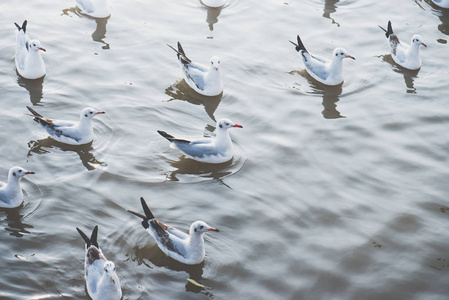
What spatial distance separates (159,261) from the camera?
8539 millimetres

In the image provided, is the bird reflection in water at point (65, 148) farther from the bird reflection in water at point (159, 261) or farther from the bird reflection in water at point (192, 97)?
the bird reflection in water at point (192, 97)

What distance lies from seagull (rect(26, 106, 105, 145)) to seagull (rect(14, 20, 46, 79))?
1.91 meters

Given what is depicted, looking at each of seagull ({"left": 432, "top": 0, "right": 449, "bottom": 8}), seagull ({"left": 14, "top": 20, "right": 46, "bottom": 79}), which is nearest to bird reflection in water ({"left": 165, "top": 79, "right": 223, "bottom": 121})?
seagull ({"left": 14, "top": 20, "right": 46, "bottom": 79})

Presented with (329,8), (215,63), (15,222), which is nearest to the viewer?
(15,222)

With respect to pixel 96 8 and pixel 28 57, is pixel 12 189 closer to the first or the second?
pixel 28 57

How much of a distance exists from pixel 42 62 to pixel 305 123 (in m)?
A: 5.31

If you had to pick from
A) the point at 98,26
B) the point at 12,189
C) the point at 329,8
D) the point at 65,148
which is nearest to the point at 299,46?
the point at 329,8

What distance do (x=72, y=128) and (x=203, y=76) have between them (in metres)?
2.97

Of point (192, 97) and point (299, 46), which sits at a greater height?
point (299, 46)

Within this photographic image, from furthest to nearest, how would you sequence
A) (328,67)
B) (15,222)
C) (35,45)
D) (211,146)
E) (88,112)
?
(328,67) → (35,45) → (88,112) → (211,146) → (15,222)

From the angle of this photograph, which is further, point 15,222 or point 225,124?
point 225,124

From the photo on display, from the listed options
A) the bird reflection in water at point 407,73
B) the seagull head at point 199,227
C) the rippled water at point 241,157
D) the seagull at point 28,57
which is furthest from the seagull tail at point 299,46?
the seagull head at point 199,227

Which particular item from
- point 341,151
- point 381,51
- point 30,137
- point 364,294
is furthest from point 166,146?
point 381,51

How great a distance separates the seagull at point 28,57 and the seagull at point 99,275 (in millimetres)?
5379
